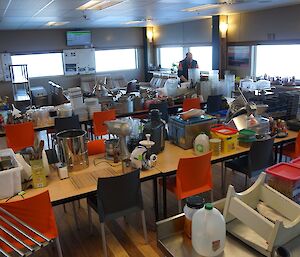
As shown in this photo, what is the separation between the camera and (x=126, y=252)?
104 inches

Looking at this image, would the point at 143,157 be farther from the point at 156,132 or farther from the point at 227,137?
the point at 227,137

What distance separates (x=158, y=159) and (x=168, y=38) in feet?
25.4

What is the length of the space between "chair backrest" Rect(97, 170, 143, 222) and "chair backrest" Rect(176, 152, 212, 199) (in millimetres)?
379

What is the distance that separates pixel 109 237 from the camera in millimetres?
2873

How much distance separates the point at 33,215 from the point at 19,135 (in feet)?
7.47

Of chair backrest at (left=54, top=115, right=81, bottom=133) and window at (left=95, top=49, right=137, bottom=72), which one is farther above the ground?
window at (left=95, top=49, right=137, bottom=72)

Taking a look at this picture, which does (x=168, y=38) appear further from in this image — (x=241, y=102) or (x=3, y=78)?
(x=241, y=102)

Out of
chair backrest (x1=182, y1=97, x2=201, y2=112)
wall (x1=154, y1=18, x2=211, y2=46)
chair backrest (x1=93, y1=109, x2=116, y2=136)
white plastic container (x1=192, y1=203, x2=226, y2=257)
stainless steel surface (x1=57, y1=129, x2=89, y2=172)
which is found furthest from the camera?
wall (x1=154, y1=18, x2=211, y2=46)

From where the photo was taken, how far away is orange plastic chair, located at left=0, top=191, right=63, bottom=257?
1.95m

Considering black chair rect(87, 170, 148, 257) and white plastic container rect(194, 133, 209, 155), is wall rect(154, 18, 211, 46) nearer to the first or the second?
white plastic container rect(194, 133, 209, 155)

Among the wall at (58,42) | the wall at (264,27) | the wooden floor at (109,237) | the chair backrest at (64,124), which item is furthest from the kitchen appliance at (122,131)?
the wall at (58,42)

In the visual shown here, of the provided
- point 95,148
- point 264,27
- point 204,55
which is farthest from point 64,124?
point 204,55

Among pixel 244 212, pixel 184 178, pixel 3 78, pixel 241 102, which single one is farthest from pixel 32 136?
pixel 3 78

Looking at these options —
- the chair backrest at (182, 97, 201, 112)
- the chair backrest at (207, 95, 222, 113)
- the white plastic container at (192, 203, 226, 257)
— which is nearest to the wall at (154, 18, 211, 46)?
the chair backrest at (207, 95, 222, 113)
